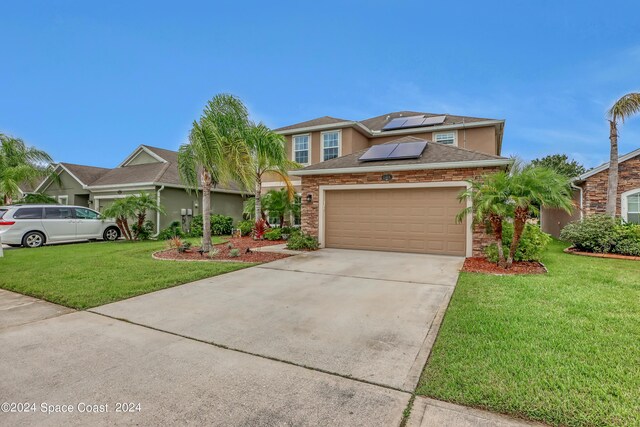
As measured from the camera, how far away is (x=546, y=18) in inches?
474

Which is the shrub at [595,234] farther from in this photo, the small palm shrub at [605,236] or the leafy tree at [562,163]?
the leafy tree at [562,163]

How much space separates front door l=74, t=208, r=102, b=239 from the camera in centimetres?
1381

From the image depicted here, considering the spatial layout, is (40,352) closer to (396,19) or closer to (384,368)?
(384,368)

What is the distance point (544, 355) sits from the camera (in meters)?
3.13

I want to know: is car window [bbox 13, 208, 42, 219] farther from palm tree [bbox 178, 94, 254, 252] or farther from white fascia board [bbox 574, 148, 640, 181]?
white fascia board [bbox 574, 148, 640, 181]

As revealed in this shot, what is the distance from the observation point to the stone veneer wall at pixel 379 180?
31.1ft

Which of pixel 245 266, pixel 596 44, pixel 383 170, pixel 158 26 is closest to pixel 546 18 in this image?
pixel 596 44

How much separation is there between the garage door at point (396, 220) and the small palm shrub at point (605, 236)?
4.73m

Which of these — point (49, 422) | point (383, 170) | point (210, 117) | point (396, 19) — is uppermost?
point (396, 19)

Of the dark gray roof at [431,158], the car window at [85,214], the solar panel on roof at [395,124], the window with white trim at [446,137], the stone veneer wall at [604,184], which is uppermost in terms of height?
the solar panel on roof at [395,124]

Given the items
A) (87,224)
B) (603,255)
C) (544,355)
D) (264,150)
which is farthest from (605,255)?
(87,224)

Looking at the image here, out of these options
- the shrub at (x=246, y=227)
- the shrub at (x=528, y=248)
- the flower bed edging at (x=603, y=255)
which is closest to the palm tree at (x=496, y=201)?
the shrub at (x=528, y=248)

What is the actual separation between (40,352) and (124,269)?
14.9ft

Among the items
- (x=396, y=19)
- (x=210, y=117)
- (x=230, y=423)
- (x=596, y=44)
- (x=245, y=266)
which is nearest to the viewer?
(x=230, y=423)
